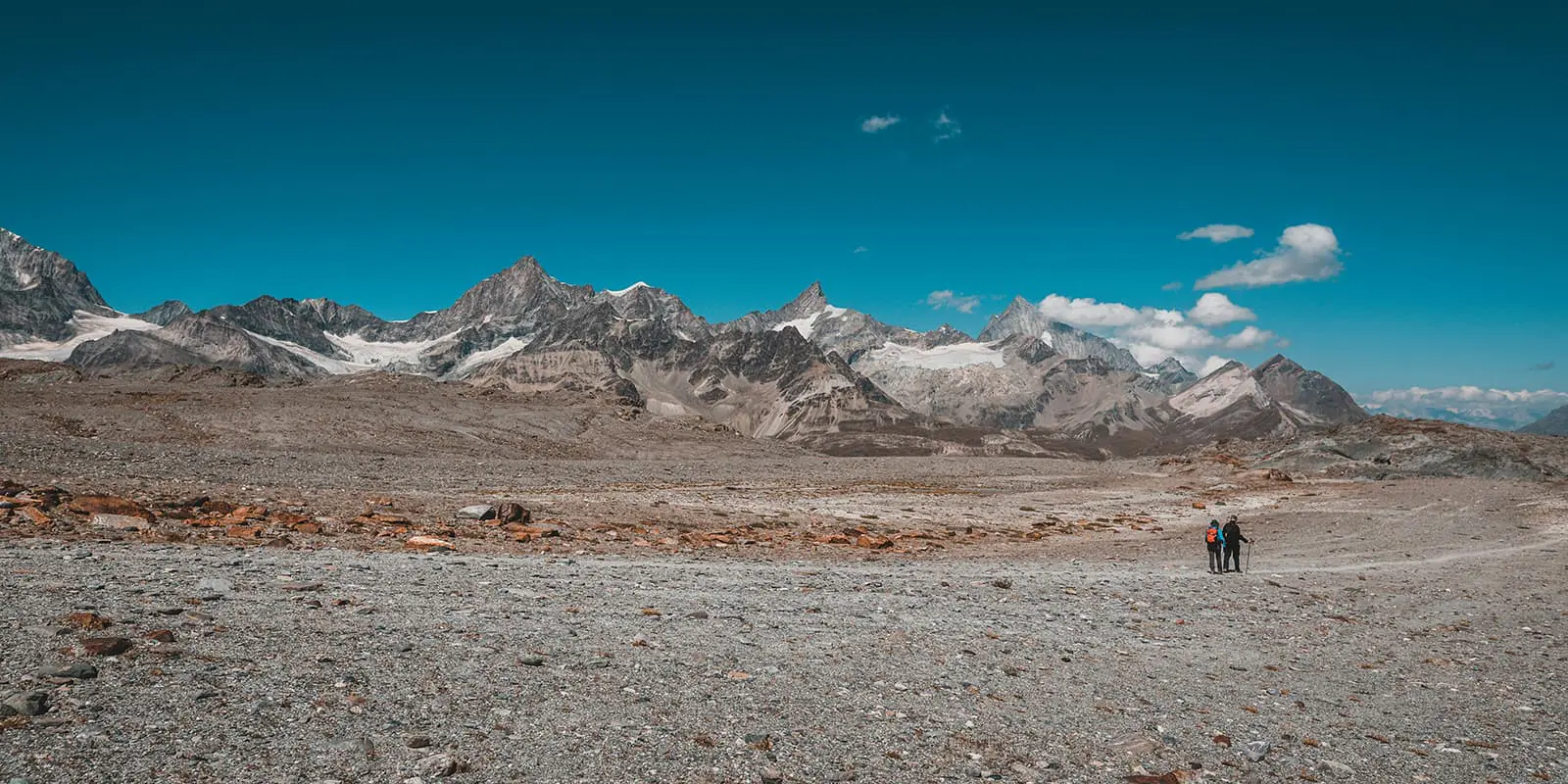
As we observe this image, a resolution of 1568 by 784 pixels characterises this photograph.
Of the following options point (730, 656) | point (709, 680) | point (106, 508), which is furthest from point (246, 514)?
point (709, 680)

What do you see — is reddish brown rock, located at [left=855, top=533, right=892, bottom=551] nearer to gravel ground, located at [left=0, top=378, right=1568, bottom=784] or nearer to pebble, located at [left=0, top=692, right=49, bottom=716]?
gravel ground, located at [left=0, top=378, right=1568, bottom=784]

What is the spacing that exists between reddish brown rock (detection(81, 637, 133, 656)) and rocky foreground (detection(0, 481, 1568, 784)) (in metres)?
0.04

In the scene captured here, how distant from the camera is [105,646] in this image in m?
8.44

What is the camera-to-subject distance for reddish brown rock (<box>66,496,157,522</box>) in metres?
18.6

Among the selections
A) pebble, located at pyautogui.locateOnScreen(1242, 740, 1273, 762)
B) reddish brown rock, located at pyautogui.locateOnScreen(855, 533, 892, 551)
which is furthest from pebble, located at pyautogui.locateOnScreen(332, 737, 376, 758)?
reddish brown rock, located at pyautogui.locateOnScreen(855, 533, 892, 551)

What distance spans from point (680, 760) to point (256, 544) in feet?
45.6

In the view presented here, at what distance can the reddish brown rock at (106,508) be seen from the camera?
1858cm

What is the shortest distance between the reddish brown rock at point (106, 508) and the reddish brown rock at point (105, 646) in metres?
11.8

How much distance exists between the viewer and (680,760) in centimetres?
754

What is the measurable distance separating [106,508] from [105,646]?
44.3ft

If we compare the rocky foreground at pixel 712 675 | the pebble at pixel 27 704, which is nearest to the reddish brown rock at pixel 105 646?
the rocky foreground at pixel 712 675

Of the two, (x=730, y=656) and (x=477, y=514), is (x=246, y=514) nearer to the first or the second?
(x=477, y=514)

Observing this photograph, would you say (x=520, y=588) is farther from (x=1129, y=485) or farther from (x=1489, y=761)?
(x=1129, y=485)

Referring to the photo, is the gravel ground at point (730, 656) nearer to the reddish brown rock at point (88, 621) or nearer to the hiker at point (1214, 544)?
the reddish brown rock at point (88, 621)
